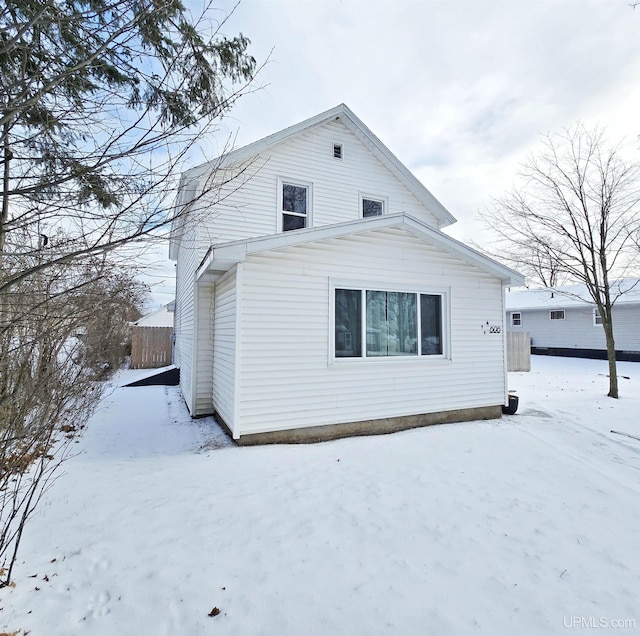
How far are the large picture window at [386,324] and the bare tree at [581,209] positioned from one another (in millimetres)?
6600

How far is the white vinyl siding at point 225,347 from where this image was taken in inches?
223

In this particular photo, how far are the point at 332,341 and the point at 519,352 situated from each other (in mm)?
12807

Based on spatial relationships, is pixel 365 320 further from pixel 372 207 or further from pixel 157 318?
pixel 157 318

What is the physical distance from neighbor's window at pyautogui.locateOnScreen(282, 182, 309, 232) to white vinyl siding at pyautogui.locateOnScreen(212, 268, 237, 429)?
245cm

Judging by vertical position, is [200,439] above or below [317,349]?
below

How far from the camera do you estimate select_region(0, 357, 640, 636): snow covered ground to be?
2244mm

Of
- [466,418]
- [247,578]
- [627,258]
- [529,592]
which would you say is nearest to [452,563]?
[529,592]

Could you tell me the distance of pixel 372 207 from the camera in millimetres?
9742

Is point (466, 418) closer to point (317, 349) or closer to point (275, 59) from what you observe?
point (317, 349)

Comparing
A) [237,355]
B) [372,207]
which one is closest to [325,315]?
[237,355]

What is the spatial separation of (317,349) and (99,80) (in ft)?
13.7

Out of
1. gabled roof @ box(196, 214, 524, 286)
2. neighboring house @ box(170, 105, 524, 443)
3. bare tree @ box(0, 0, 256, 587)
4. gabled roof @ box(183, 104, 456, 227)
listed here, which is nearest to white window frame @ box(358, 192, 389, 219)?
gabled roof @ box(183, 104, 456, 227)

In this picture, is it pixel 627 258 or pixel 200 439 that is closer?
pixel 200 439

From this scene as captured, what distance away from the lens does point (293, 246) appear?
5637 mm
